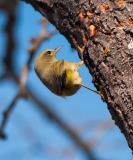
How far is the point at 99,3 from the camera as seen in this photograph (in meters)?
2.84

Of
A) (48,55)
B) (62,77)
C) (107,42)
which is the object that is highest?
(107,42)

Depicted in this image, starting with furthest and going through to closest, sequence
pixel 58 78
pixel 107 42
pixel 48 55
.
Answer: pixel 48 55 < pixel 58 78 < pixel 107 42

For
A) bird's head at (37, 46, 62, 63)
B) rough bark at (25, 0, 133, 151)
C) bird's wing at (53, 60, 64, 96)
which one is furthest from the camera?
bird's head at (37, 46, 62, 63)

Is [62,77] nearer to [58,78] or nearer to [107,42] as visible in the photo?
[58,78]

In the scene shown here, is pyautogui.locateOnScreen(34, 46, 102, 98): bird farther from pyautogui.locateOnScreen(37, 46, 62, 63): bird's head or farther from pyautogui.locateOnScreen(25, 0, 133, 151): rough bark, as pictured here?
pyautogui.locateOnScreen(25, 0, 133, 151): rough bark

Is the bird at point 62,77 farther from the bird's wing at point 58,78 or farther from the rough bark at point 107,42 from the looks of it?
the rough bark at point 107,42

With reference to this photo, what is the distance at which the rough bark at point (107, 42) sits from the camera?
8.12 feet

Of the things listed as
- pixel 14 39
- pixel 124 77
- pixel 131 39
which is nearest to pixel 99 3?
pixel 131 39

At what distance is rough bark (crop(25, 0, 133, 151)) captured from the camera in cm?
247

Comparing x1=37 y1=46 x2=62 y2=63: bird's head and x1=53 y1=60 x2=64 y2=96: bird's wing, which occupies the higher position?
x1=37 y1=46 x2=62 y2=63: bird's head

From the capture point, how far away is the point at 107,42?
106 inches

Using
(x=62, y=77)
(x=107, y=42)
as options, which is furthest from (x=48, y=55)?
(x=107, y=42)

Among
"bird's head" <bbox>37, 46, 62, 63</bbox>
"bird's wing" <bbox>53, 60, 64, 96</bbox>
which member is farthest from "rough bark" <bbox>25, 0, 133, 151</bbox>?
"bird's head" <bbox>37, 46, 62, 63</bbox>

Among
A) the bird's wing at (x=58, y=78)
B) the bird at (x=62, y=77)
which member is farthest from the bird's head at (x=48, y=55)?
the bird's wing at (x=58, y=78)
